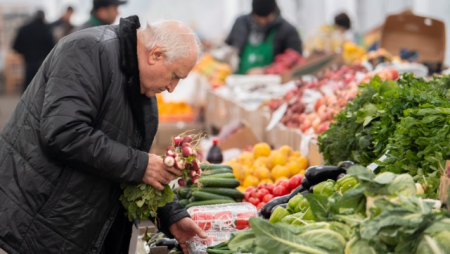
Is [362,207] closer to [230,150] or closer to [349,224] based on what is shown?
[349,224]

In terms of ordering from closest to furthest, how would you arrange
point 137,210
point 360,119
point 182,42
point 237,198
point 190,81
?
point 182,42
point 137,210
point 360,119
point 237,198
point 190,81

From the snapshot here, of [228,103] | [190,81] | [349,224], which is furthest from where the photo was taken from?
[190,81]

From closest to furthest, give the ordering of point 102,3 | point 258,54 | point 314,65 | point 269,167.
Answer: point 269,167, point 102,3, point 314,65, point 258,54

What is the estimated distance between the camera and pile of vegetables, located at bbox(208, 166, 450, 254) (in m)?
2.48

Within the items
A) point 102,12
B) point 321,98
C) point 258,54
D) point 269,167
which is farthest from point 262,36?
point 269,167

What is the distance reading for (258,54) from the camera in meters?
11.4

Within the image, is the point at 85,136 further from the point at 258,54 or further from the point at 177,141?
the point at 258,54

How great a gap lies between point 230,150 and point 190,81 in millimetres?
5564

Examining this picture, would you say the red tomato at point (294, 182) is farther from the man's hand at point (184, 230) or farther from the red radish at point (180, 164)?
the red radish at point (180, 164)

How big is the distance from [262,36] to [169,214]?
7510 millimetres

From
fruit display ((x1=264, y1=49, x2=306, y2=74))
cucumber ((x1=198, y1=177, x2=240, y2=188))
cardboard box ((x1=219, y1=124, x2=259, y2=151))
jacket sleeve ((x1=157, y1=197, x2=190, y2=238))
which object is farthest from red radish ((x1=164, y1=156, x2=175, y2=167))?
fruit display ((x1=264, y1=49, x2=306, y2=74))

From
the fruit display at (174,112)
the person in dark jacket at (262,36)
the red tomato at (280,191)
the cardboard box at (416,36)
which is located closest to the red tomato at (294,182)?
the red tomato at (280,191)

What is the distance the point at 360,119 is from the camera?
14.4ft

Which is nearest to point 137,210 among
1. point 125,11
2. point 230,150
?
point 230,150
